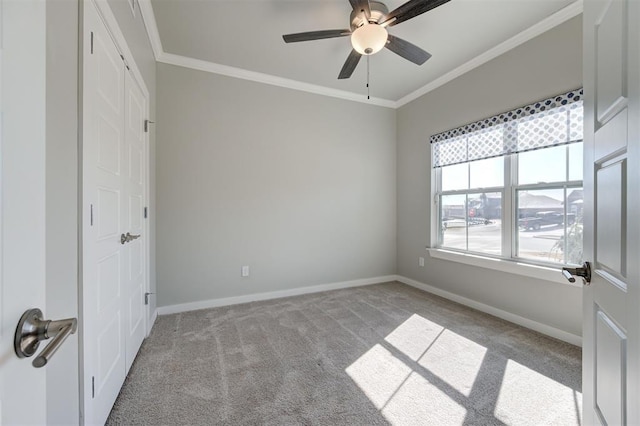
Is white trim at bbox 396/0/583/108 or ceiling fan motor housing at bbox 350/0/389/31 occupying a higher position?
white trim at bbox 396/0/583/108

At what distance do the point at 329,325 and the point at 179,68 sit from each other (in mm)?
3139

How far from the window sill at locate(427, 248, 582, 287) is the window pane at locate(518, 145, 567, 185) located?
0.80 meters

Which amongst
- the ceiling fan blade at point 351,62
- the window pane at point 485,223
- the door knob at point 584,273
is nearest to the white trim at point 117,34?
the ceiling fan blade at point 351,62

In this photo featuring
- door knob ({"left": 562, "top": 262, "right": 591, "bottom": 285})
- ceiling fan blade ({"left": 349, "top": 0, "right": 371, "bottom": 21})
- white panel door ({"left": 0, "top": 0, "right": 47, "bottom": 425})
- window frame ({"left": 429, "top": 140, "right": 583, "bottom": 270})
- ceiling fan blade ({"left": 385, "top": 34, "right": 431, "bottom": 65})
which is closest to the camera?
white panel door ({"left": 0, "top": 0, "right": 47, "bottom": 425})

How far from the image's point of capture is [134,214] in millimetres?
2006

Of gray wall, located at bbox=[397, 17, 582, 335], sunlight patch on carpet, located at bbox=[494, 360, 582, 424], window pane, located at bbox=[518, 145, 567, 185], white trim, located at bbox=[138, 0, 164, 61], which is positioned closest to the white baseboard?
gray wall, located at bbox=[397, 17, 582, 335]

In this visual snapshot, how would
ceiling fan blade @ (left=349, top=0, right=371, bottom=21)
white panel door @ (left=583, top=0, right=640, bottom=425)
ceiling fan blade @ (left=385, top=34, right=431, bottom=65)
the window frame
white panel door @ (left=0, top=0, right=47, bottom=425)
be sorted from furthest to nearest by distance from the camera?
the window frame < ceiling fan blade @ (left=385, top=34, right=431, bottom=65) < ceiling fan blade @ (left=349, top=0, right=371, bottom=21) < white panel door @ (left=583, top=0, right=640, bottom=425) < white panel door @ (left=0, top=0, right=47, bottom=425)

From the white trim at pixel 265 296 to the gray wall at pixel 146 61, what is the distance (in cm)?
25

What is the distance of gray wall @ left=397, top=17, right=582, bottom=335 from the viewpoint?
7.51ft

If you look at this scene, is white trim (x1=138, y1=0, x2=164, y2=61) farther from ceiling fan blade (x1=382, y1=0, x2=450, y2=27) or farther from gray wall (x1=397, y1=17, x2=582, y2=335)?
gray wall (x1=397, y1=17, x2=582, y2=335)

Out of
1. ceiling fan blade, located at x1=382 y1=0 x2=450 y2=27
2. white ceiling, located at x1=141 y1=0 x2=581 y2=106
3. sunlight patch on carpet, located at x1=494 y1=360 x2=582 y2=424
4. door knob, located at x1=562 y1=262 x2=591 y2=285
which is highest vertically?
white ceiling, located at x1=141 y1=0 x2=581 y2=106

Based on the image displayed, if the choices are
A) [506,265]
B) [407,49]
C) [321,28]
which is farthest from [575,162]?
[321,28]

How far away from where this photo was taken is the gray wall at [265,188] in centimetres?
294

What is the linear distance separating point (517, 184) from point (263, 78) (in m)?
3.06
